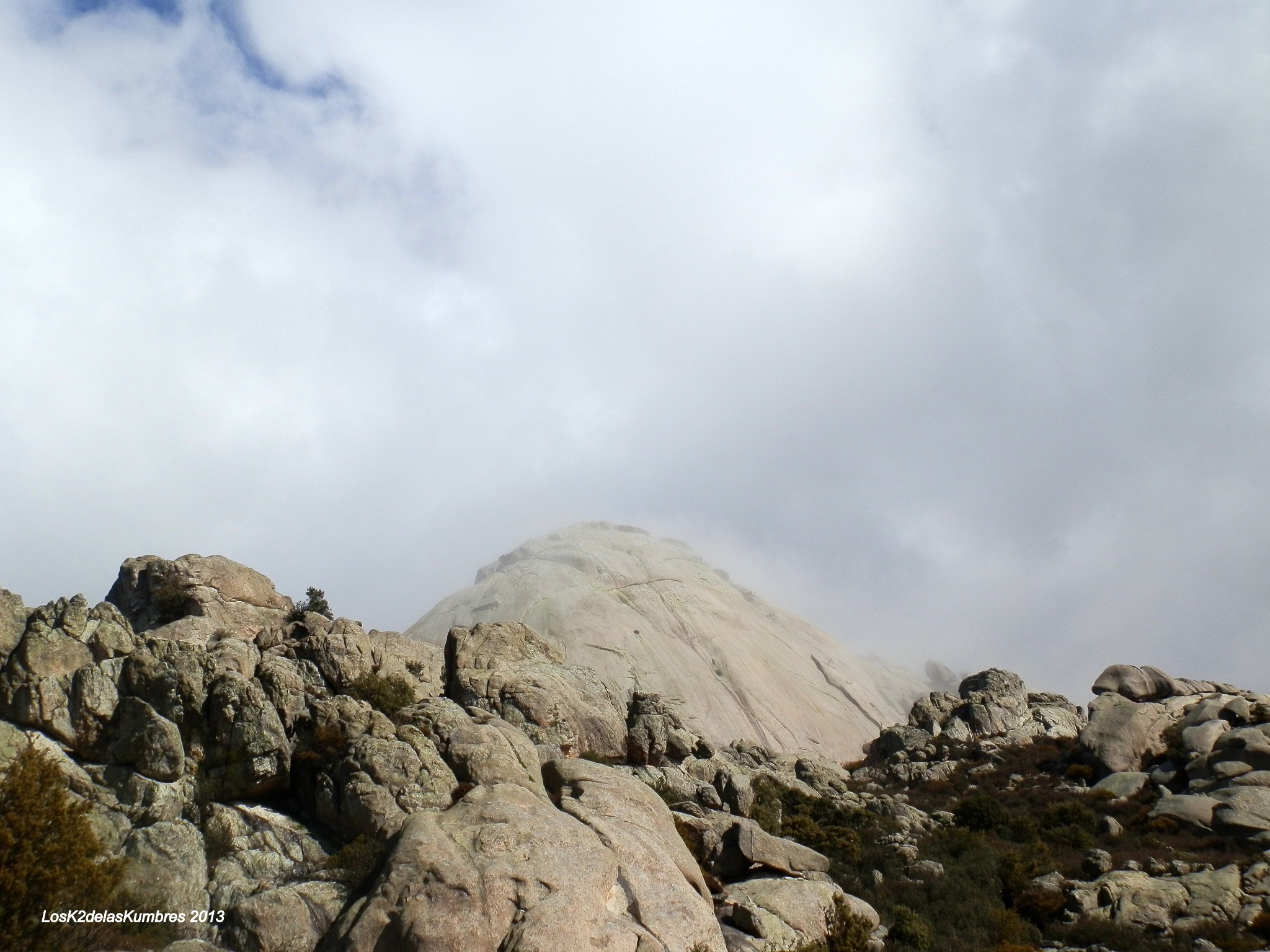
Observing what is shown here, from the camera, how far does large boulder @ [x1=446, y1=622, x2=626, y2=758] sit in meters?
39.9

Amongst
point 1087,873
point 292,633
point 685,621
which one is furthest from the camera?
point 685,621

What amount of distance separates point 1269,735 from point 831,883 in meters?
35.0

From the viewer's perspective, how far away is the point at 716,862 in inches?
1168

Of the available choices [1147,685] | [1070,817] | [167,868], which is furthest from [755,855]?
[1147,685]

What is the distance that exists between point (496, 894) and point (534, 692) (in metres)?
22.1

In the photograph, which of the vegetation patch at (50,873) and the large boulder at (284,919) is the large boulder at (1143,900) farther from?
the vegetation patch at (50,873)

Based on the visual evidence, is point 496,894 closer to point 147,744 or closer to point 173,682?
point 147,744

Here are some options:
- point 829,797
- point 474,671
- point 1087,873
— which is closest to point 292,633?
point 474,671

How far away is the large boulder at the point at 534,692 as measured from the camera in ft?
131

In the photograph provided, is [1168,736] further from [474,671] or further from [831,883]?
[474,671]

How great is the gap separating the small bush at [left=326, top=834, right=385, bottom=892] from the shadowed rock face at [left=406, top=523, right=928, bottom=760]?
50127 mm

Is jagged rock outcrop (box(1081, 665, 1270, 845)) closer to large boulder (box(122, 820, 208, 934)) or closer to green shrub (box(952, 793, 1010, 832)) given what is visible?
green shrub (box(952, 793, 1010, 832))

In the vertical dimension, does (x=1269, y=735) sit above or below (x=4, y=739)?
above

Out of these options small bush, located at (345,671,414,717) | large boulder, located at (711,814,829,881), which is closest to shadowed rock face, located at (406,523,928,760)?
small bush, located at (345,671,414,717)
